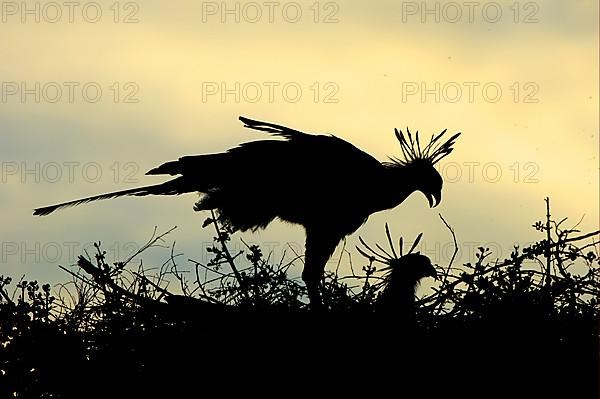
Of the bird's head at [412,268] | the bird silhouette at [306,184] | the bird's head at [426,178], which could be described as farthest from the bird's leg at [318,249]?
the bird's head at [412,268]

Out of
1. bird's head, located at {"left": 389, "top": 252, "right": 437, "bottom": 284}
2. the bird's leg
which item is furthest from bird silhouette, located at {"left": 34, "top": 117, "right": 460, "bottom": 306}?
bird's head, located at {"left": 389, "top": 252, "right": 437, "bottom": 284}

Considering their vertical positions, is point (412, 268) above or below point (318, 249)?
below

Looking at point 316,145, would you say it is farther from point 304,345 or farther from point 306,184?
point 304,345

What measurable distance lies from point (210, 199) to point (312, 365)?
3428mm

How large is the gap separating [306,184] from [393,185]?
0.83 meters

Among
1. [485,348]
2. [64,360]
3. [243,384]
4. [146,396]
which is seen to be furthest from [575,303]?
[64,360]

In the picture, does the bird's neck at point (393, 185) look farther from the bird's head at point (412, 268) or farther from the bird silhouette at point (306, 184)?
the bird's head at point (412, 268)

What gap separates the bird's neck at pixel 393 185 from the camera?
10664 mm

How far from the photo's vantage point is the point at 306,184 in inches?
410

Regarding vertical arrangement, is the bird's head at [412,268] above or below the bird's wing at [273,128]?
below

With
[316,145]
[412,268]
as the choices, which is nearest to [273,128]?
[316,145]

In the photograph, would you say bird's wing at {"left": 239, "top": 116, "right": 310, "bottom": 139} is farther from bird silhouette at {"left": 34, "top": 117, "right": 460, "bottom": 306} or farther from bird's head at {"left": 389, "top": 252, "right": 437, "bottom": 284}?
bird's head at {"left": 389, "top": 252, "right": 437, "bottom": 284}

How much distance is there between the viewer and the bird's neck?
1066cm

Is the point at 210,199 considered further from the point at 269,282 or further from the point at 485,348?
the point at 485,348
